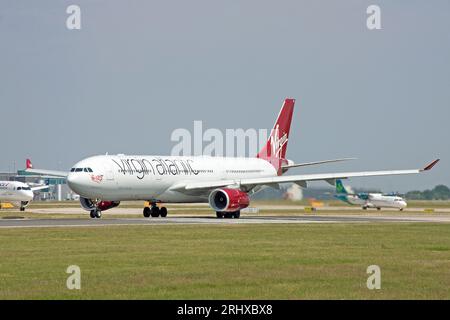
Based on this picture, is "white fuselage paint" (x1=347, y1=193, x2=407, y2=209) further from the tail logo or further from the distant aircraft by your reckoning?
the tail logo

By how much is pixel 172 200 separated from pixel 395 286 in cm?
4492

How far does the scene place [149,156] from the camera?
64812 millimetres

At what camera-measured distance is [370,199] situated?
110 metres

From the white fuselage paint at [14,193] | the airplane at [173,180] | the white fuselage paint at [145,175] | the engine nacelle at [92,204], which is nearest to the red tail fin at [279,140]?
the airplane at [173,180]

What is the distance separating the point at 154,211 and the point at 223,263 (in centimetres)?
Answer: 3930

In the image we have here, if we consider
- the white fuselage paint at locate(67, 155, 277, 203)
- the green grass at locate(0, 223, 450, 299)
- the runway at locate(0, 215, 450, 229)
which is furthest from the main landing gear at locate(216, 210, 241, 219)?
the green grass at locate(0, 223, 450, 299)

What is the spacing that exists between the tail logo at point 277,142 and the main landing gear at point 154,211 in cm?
1521

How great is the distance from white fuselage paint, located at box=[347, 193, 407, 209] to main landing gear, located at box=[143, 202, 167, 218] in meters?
46.7

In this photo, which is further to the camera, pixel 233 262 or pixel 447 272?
pixel 233 262

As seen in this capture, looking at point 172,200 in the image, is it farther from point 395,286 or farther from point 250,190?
point 395,286
